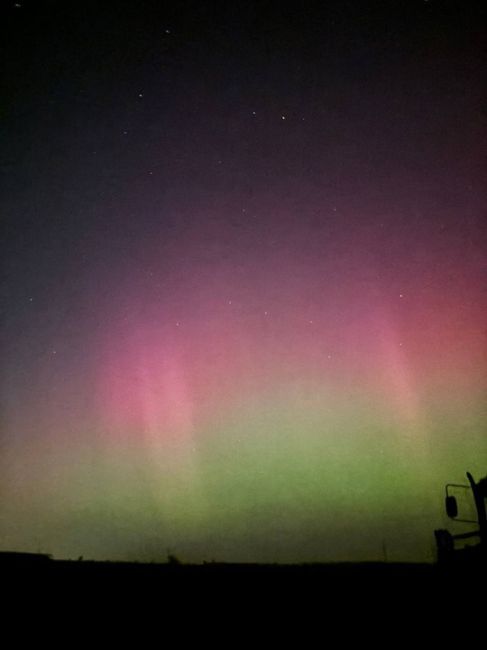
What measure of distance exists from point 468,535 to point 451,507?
5.28 ft

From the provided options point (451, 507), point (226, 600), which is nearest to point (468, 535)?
point (451, 507)

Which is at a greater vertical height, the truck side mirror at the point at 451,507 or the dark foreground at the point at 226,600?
the truck side mirror at the point at 451,507

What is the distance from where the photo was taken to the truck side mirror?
40.0 feet

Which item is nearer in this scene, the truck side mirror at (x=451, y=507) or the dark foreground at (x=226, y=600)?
the dark foreground at (x=226, y=600)

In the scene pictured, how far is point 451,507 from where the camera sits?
12.2 metres

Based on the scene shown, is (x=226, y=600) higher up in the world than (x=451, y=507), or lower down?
lower down

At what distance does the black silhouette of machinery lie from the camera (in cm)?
1232

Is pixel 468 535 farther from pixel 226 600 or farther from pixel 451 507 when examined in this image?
pixel 226 600

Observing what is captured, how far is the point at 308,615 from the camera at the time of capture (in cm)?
1052

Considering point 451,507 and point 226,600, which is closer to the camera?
point 226,600

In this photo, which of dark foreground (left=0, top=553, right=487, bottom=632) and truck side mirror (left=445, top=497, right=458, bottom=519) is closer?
dark foreground (left=0, top=553, right=487, bottom=632)

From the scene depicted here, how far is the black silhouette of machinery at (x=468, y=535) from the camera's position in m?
12.3

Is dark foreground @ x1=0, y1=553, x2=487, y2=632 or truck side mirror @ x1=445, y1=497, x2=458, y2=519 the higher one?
truck side mirror @ x1=445, y1=497, x2=458, y2=519

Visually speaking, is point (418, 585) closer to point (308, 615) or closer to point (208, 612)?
point (308, 615)
